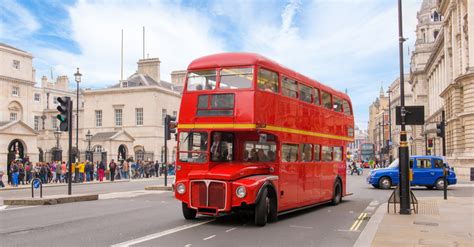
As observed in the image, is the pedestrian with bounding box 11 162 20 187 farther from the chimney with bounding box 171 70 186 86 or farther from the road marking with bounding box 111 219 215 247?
the chimney with bounding box 171 70 186 86

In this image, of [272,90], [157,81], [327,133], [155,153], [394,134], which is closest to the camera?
[272,90]

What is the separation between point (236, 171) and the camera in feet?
38.8

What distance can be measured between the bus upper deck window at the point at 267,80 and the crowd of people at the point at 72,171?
2180 cm

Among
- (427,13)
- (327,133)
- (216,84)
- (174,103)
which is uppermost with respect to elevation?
(427,13)

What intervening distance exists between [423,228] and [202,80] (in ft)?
21.0

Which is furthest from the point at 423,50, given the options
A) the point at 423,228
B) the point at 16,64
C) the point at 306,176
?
the point at 423,228

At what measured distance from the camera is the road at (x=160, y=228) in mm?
9781

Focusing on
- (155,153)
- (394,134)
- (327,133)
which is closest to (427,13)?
(394,134)

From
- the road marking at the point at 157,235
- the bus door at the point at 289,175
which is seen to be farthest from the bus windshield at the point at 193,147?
the bus door at the point at 289,175

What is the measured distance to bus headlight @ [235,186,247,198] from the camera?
11469 mm

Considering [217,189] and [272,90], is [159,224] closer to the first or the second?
[217,189]

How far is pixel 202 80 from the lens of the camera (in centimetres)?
1271

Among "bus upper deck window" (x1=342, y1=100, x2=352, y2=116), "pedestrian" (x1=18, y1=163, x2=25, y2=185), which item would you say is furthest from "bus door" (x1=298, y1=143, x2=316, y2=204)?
"pedestrian" (x1=18, y1=163, x2=25, y2=185)

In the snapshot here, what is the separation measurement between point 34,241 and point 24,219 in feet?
12.9
